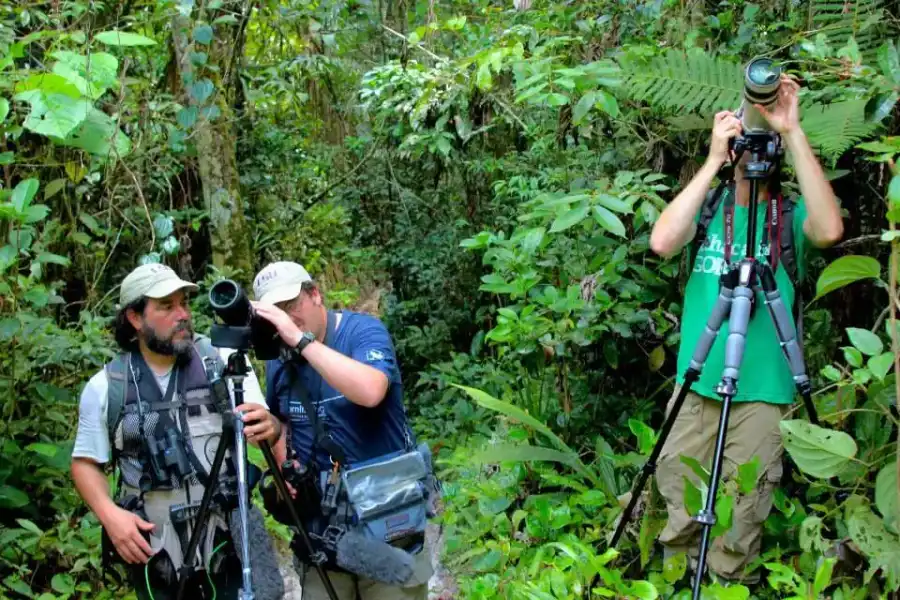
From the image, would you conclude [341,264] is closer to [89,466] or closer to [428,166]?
[428,166]

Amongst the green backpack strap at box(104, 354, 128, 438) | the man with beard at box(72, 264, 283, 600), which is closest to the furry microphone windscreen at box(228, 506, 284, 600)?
the man with beard at box(72, 264, 283, 600)

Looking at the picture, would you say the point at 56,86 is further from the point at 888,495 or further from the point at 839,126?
the point at 888,495

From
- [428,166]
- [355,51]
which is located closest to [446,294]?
[428,166]

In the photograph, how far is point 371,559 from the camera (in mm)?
2584

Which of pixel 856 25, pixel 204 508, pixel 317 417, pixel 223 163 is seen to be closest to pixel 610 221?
pixel 856 25

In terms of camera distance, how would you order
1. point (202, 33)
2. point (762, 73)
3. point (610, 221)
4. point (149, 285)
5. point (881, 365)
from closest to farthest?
point (881, 365), point (762, 73), point (610, 221), point (149, 285), point (202, 33)

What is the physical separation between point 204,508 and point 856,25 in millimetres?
2642

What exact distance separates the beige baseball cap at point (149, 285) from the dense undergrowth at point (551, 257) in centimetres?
47

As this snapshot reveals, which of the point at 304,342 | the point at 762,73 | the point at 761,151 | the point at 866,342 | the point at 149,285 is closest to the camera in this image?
the point at 866,342

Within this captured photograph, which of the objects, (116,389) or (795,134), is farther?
(116,389)

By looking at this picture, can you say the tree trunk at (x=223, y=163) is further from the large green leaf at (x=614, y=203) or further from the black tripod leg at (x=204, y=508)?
the large green leaf at (x=614, y=203)

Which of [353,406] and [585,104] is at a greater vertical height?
[585,104]

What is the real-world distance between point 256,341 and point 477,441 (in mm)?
3136

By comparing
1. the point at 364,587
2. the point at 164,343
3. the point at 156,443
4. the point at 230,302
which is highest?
the point at 230,302
